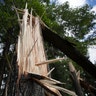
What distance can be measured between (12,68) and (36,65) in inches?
9.3

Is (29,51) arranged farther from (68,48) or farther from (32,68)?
(68,48)

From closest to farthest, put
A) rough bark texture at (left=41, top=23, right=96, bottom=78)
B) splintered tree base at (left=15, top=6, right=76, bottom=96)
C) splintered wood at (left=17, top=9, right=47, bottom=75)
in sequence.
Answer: splintered tree base at (left=15, top=6, right=76, bottom=96) → splintered wood at (left=17, top=9, right=47, bottom=75) → rough bark texture at (left=41, top=23, right=96, bottom=78)

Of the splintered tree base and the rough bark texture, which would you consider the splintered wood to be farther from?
the rough bark texture

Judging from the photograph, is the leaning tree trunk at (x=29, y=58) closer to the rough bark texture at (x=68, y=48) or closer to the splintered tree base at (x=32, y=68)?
the splintered tree base at (x=32, y=68)

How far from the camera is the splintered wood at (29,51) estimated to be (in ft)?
8.36

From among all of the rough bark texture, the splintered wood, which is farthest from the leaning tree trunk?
the rough bark texture

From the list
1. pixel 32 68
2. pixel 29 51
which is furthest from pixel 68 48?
pixel 32 68

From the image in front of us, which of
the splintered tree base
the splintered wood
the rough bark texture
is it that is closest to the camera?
the splintered tree base

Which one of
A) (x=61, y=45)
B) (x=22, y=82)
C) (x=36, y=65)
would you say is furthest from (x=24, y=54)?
(x=61, y=45)

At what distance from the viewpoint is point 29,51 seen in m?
2.76

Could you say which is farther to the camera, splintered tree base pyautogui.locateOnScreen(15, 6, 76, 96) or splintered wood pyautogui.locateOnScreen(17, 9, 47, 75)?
splintered wood pyautogui.locateOnScreen(17, 9, 47, 75)

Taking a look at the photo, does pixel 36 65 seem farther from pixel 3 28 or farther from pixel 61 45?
pixel 3 28

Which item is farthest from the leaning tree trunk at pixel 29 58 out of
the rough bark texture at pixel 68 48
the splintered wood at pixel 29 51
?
the rough bark texture at pixel 68 48

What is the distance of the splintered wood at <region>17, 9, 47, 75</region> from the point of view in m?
2.55
